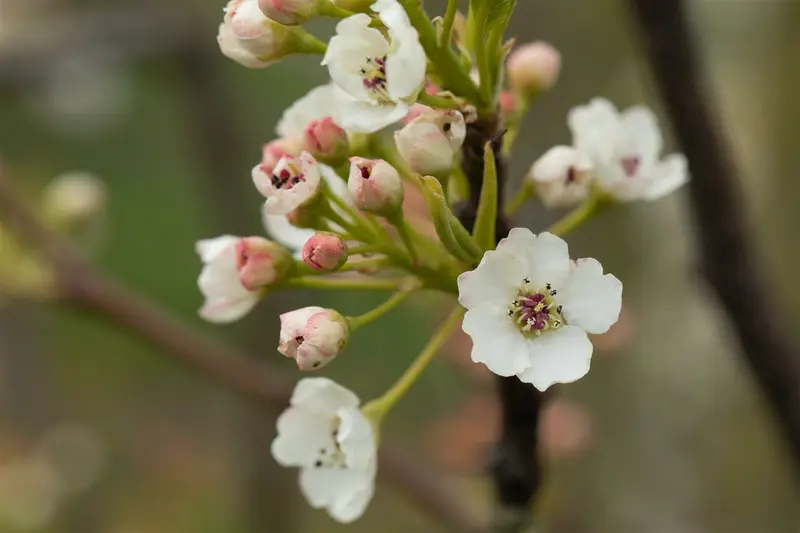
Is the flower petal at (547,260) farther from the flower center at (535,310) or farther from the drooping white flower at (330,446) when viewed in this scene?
the drooping white flower at (330,446)

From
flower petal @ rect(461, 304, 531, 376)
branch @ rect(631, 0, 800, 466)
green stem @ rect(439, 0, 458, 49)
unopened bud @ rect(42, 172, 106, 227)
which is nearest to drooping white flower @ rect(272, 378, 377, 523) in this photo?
flower petal @ rect(461, 304, 531, 376)

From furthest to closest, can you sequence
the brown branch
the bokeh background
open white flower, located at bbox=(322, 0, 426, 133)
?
the bokeh background
the brown branch
open white flower, located at bbox=(322, 0, 426, 133)

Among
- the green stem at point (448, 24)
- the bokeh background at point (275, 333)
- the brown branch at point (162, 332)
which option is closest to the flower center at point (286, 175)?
the green stem at point (448, 24)

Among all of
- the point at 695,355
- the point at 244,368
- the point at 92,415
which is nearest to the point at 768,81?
the point at 695,355

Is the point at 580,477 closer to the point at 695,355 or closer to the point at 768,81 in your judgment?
the point at 695,355

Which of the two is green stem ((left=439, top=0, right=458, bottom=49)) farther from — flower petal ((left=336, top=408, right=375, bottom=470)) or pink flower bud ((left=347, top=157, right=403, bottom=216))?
flower petal ((left=336, top=408, right=375, bottom=470))

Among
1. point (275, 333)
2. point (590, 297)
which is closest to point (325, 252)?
point (590, 297)

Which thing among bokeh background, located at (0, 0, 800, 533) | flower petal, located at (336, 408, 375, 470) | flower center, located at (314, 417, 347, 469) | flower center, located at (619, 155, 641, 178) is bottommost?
bokeh background, located at (0, 0, 800, 533)
